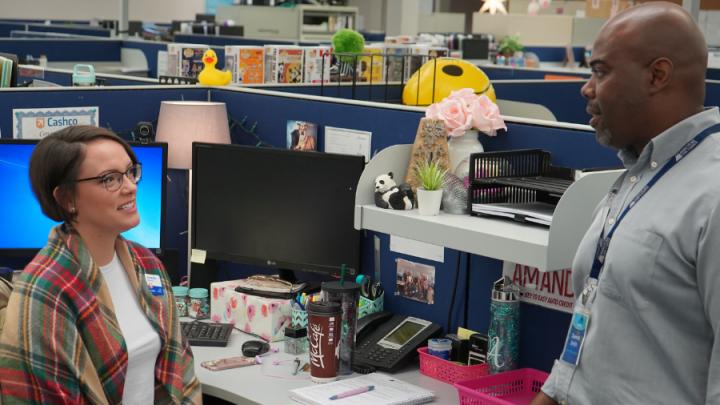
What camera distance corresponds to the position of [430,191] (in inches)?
92.4

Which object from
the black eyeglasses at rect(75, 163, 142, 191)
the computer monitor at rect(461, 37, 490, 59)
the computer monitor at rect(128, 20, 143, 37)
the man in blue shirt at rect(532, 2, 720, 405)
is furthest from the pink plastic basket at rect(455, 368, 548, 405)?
the computer monitor at rect(128, 20, 143, 37)

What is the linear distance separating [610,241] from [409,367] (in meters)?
1.15

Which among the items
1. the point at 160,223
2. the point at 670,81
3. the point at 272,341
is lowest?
the point at 272,341

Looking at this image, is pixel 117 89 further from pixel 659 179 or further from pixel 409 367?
pixel 659 179

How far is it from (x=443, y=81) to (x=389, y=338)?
1.28m

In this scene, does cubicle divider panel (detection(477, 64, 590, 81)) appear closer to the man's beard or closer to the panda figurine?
the panda figurine

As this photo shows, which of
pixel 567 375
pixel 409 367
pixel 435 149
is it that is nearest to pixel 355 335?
pixel 409 367

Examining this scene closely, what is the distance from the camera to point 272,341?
276cm

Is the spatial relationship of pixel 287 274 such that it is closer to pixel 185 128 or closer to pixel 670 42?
pixel 185 128

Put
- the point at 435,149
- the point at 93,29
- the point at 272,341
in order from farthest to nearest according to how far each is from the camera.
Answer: the point at 93,29 → the point at 272,341 → the point at 435,149

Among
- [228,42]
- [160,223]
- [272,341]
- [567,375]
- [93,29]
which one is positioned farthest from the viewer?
[93,29]

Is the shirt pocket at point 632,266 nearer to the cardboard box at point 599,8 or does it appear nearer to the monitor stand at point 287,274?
the monitor stand at point 287,274

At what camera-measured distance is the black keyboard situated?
2709mm

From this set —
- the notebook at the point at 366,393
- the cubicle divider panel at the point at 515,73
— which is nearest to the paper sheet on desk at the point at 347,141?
the notebook at the point at 366,393
